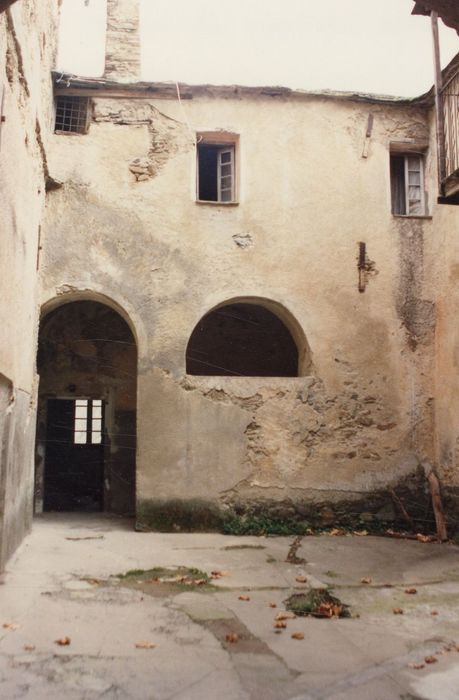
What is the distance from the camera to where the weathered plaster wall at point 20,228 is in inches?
227

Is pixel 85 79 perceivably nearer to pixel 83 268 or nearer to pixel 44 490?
pixel 83 268

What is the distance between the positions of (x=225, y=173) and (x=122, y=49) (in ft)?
12.0

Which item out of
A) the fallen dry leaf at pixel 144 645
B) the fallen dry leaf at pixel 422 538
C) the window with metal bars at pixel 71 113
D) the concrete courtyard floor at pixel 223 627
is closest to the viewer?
the concrete courtyard floor at pixel 223 627

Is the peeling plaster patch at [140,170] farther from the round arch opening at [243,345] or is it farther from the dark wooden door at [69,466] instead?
the dark wooden door at [69,466]

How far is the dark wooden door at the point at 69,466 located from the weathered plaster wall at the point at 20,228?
4626 millimetres

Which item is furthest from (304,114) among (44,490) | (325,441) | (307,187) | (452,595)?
(44,490)

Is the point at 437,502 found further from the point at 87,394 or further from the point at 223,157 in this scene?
the point at 87,394

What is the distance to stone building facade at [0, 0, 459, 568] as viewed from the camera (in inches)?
372

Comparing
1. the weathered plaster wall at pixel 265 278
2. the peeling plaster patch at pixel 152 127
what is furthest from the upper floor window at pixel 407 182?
the peeling plaster patch at pixel 152 127

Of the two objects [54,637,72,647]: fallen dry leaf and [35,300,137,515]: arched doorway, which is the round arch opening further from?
[54,637,72,647]: fallen dry leaf

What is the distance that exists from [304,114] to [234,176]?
1530 millimetres

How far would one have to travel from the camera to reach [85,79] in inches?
392

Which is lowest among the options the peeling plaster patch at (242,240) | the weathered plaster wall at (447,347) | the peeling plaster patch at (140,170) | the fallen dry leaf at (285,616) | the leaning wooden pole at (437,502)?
the fallen dry leaf at (285,616)

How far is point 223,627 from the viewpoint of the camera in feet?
16.0
